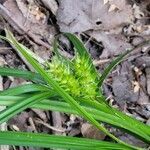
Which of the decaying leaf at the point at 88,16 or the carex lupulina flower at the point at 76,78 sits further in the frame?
the decaying leaf at the point at 88,16

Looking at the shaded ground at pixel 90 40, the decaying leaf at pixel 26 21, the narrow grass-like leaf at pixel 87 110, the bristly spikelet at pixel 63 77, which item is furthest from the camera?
the decaying leaf at pixel 26 21

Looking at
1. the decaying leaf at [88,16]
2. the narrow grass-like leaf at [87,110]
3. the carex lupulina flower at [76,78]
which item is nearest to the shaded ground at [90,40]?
the decaying leaf at [88,16]

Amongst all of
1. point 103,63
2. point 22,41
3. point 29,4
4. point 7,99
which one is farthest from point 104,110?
point 29,4

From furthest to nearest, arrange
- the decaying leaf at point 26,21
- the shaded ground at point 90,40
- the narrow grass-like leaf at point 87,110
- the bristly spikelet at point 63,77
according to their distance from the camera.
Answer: the decaying leaf at point 26,21 → the shaded ground at point 90,40 → the narrow grass-like leaf at point 87,110 → the bristly spikelet at point 63,77

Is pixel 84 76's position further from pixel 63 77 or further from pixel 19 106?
pixel 19 106

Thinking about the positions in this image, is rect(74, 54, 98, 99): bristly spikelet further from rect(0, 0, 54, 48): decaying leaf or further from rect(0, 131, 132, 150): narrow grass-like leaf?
rect(0, 0, 54, 48): decaying leaf

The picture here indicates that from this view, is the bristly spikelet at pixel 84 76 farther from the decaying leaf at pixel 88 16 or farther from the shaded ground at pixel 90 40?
the decaying leaf at pixel 88 16

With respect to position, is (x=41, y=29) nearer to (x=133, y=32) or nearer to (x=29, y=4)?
(x=29, y=4)
